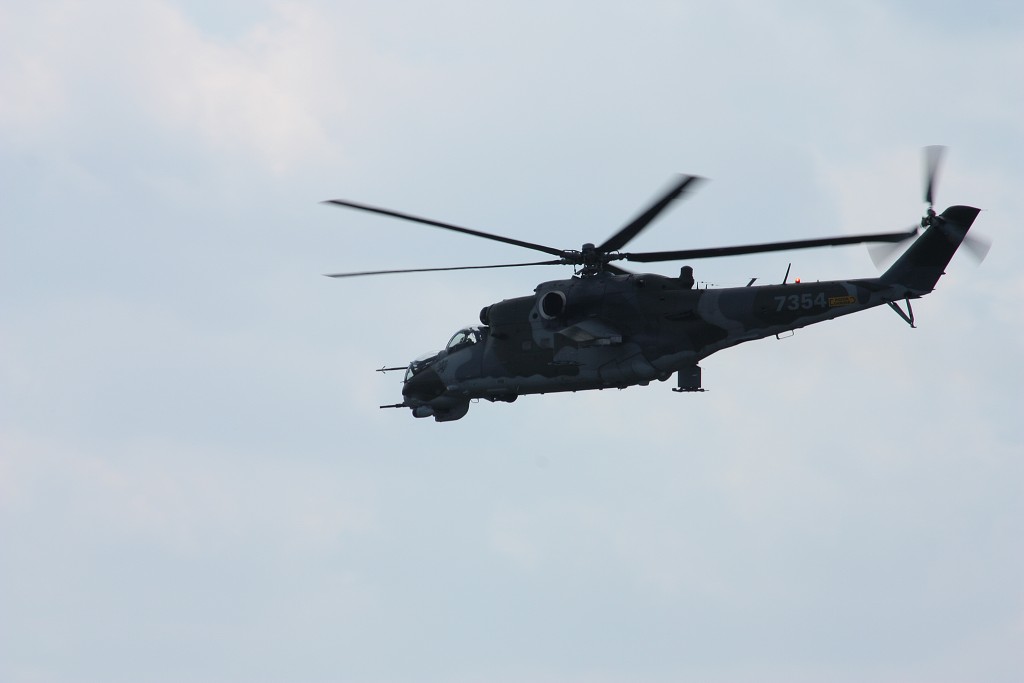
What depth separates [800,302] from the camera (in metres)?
40.2

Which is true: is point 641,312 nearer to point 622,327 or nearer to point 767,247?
point 622,327

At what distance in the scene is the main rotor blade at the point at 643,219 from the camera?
37.1 m

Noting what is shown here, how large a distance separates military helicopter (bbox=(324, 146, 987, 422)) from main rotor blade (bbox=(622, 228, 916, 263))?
4 centimetres

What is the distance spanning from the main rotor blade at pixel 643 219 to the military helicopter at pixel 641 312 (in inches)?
1.5

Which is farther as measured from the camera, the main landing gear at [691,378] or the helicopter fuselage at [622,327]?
the main landing gear at [691,378]

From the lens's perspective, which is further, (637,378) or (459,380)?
(459,380)

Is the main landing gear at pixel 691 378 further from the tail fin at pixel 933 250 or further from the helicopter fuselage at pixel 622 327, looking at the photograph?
the tail fin at pixel 933 250

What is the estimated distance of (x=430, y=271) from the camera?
140 ft

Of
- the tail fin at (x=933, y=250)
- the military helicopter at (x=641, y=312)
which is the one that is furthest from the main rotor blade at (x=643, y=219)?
the tail fin at (x=933, y=250)

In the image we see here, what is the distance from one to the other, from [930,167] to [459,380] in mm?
17108

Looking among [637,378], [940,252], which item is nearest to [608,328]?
[637,378]

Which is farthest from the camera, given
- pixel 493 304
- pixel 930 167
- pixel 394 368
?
pixel 394 368

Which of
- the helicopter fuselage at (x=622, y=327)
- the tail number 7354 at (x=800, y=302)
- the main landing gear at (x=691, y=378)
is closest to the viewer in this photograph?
the tail number 7354 at (x=800, y=302)

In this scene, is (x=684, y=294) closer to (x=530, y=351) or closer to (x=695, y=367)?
(x=695, y=367)
